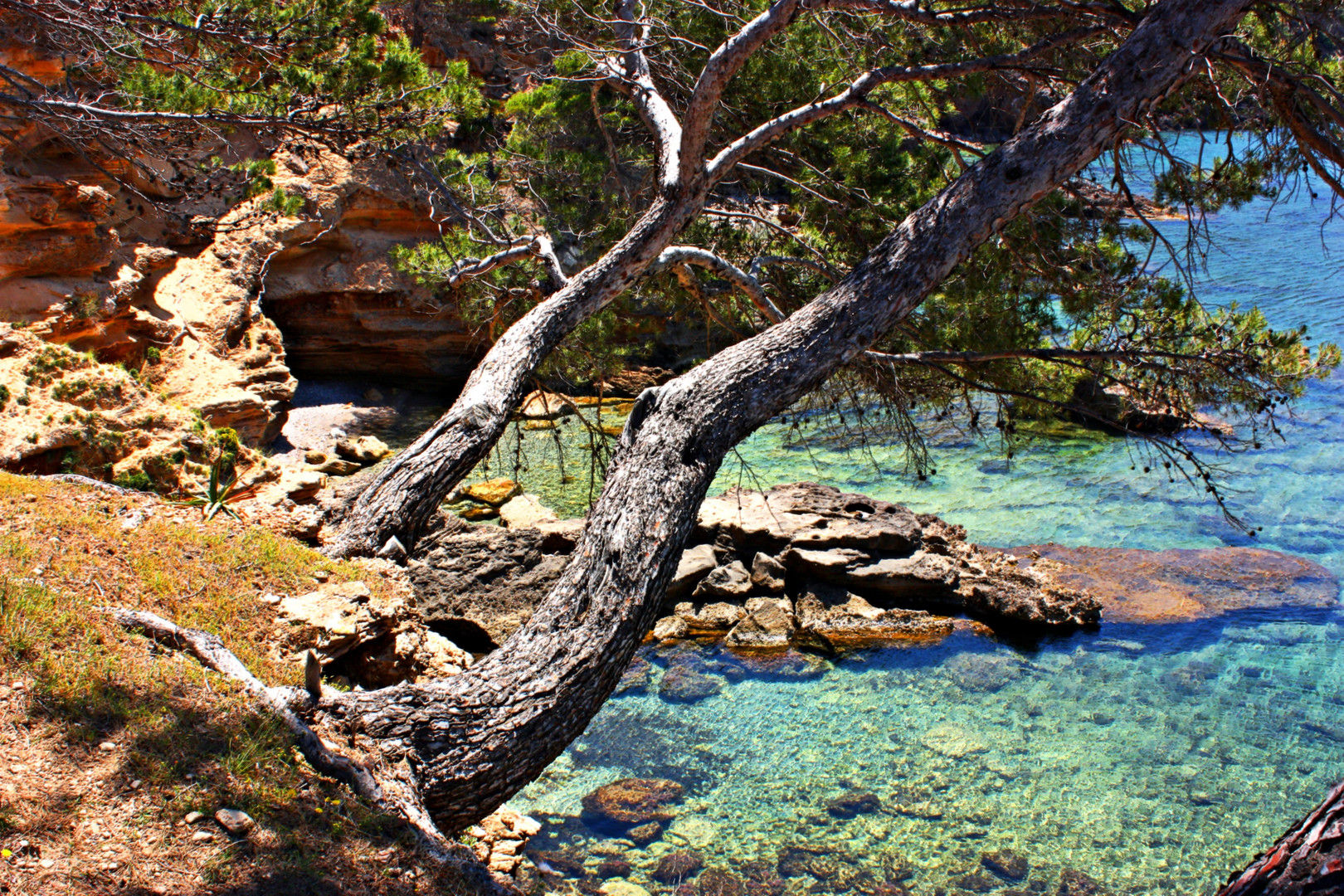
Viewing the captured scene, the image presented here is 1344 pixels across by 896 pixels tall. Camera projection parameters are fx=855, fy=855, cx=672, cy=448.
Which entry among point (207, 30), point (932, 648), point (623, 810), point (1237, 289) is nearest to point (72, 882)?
point (623, 810)

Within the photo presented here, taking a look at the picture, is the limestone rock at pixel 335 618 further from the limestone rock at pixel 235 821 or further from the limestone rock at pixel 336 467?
the limestone rock at pixel 336 467

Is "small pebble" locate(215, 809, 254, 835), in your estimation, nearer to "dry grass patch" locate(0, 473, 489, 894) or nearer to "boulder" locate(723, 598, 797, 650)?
"dry grass patch" locate(0, 473, 489, 894)

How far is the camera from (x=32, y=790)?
273 centimetres

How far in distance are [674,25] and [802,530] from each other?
18.2 feet

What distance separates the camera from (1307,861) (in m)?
1.70

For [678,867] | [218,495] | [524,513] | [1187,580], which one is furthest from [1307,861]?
[524,513]

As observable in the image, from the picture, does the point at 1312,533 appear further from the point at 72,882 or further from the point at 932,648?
the point at 72,882

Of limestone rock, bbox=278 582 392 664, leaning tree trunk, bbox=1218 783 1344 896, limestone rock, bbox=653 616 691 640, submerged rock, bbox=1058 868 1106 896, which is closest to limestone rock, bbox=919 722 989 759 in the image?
submerged rock, bbox=1058 868 1106 896

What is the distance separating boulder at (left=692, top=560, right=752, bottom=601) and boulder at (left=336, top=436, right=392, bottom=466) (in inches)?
262

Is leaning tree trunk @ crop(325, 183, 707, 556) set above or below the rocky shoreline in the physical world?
above

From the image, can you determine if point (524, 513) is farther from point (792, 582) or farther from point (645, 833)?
point (645, 833)

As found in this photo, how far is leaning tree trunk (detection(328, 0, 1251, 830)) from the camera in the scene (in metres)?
3.30

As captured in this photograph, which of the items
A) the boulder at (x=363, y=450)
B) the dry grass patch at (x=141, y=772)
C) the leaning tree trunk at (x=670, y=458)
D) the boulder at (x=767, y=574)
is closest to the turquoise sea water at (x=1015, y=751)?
the boulder at (x=767, y=574)

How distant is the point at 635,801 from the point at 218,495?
4371 millimetres
